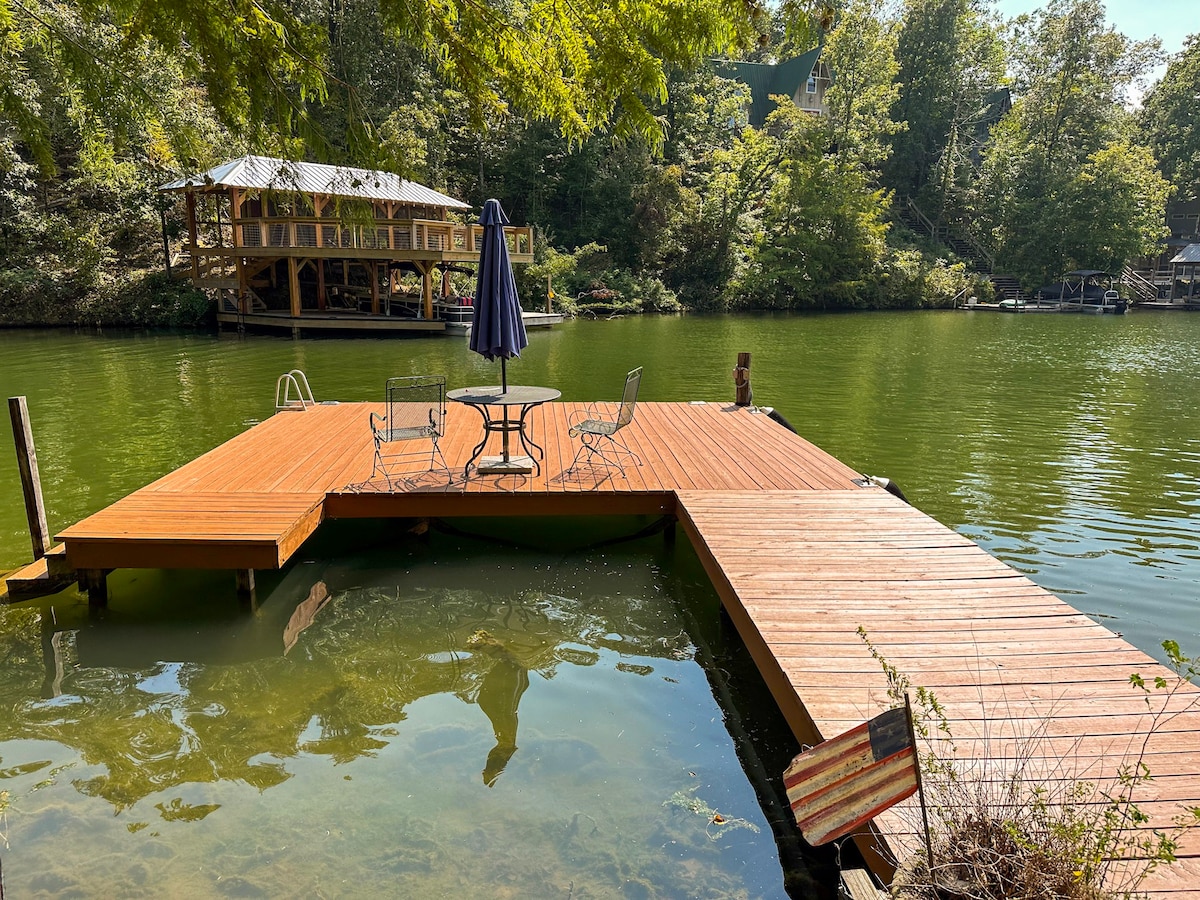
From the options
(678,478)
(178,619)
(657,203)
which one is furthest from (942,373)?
(657,203)

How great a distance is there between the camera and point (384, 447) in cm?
801

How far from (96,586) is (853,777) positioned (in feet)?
17.6

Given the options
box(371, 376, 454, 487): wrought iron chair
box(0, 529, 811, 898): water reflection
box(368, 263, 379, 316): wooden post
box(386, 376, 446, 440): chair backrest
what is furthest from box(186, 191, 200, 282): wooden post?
box(0, 529, 811, 898): water reflection

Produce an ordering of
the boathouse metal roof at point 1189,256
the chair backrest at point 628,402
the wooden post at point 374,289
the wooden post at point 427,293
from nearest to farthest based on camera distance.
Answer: the chair backrest at point 628,402
the wooden post at point 427,293
the wooden post at point 374,289
the boathouse metal roof at point 1189,256

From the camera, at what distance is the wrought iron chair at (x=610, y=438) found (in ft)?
22.0

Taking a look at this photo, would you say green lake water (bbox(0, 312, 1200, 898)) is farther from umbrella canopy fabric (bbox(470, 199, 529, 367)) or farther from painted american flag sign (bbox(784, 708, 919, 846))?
umbrella canopy fabric (bbox(470, 199, 529, 367))

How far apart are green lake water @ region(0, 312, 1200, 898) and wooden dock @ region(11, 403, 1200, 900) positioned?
0.52 m

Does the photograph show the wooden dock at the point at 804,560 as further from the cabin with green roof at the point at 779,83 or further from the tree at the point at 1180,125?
the tree at the point at 1180,125

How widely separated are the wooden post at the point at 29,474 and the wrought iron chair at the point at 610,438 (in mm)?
4085

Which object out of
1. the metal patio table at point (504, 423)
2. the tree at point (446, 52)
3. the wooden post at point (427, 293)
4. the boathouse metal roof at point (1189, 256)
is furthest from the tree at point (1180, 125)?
the tree at point (446, 52)

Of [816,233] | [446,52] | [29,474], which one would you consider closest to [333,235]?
[29,474]

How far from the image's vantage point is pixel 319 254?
72.4 ft

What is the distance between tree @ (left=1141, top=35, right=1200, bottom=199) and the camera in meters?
42.8

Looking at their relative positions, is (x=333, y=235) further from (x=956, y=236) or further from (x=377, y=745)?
(x=956, y=236)
